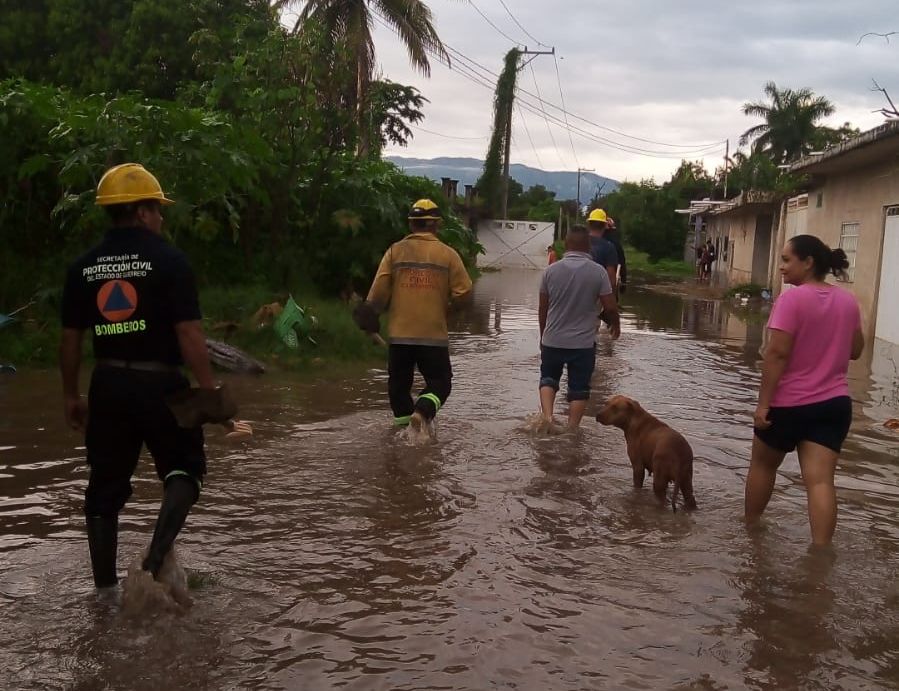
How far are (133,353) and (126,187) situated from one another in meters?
0.67

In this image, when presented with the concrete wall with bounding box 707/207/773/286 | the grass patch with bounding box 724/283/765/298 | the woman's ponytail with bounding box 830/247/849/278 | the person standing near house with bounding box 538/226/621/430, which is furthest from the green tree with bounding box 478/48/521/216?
the woman's ponytail with bounding box 830/247/849/278

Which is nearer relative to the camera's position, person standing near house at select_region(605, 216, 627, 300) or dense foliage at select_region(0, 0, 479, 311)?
dense foliage at select_region(0, 0, 479, 311)

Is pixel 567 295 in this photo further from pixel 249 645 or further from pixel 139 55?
pixel 139 55

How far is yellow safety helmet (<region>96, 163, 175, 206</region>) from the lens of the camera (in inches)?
148

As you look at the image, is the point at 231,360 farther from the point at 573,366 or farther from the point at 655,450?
the point at 655,450

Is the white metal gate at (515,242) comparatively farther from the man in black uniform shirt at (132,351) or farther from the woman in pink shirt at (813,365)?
the man in black uniform shirt at (132,351)

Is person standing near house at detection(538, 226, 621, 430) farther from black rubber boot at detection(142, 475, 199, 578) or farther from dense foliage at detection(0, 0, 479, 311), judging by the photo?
dense foliage at detection(0, 0, 479, 311)

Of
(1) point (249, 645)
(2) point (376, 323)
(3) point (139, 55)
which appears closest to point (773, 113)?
(3) point (139, 55)

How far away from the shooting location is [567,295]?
7.39 m

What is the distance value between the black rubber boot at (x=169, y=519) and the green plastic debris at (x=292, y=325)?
22.5 feet

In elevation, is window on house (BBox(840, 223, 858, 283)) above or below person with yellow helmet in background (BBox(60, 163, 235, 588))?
above

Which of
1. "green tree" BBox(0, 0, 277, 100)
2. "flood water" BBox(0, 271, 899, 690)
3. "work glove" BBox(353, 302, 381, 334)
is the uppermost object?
"green tree" BBox(0, 0, 277, 100)

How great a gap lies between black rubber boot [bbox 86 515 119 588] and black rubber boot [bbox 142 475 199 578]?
0.19 m

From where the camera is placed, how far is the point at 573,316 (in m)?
7.40
